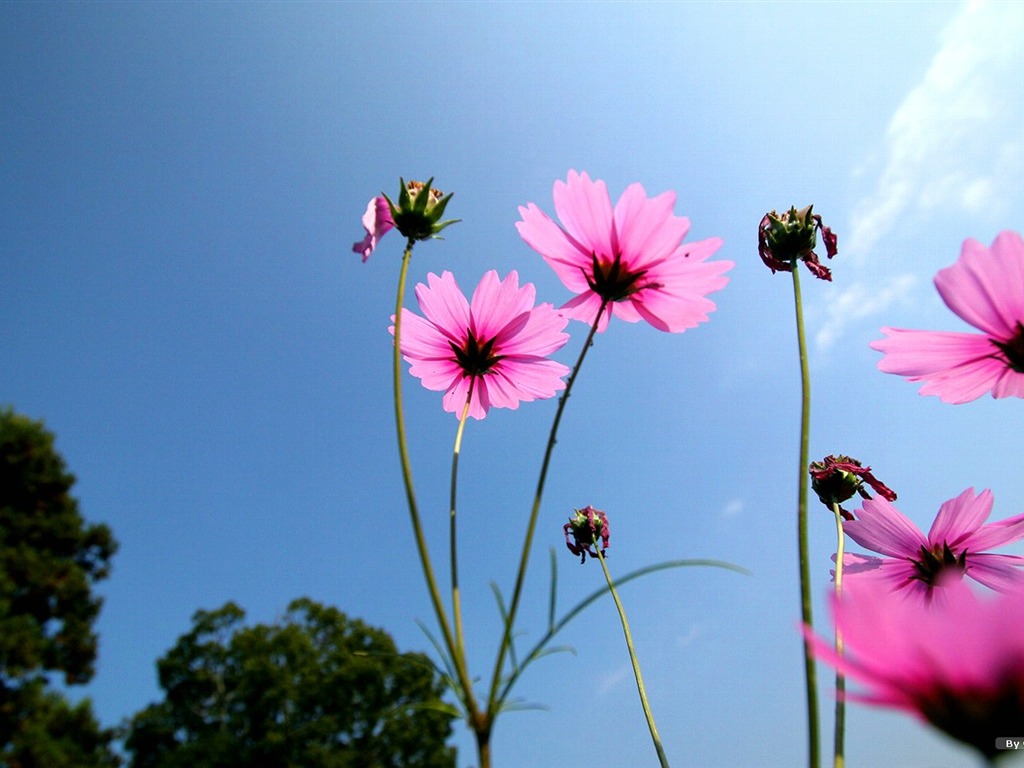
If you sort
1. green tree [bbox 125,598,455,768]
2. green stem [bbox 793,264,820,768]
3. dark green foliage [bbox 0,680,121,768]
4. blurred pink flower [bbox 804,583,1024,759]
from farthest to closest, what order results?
green tree [bbox 125,598,455,768]
dark green foliage [bbox 0,680,121,768]
green stem [bbox 793,264,820,768]
blurred pink flower [bbox 804,583,1024,759]

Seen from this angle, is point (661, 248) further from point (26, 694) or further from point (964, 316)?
point (26, 694)

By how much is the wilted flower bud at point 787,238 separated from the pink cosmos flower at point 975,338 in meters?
0.14

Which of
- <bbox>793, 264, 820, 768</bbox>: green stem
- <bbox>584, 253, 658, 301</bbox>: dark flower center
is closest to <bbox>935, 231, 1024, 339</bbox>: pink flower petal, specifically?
<bbox>793, 264, 820, 768</bbox>: green stem

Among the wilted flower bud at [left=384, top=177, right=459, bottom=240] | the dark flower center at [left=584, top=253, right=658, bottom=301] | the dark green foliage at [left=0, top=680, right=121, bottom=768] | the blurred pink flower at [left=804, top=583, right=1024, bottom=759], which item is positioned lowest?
the blurred pink flower at [left=804, top=583, right=1024, bottom=759]

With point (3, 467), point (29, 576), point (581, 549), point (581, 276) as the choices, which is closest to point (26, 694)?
point (29, 576)

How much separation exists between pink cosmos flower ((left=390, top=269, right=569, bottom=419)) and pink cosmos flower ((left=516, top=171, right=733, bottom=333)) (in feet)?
0.37

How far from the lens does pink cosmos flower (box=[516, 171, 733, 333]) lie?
0.59 m

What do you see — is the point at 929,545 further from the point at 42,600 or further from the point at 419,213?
the point at 42,600

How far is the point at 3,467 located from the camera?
8.91 metres

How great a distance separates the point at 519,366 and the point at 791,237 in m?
0.34

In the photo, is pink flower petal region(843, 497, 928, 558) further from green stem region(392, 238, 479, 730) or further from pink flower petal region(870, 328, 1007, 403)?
green stem region(392, 238, 479, 730)

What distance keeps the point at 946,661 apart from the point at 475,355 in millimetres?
579

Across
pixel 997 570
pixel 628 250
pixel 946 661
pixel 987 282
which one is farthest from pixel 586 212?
pixel 997 570

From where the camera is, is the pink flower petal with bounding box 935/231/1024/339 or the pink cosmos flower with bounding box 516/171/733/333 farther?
the pink cosmos flower with bounding box 516/171/733/333
